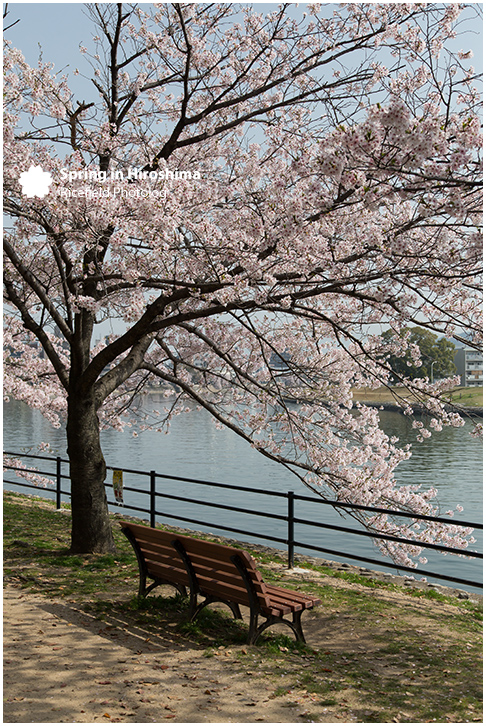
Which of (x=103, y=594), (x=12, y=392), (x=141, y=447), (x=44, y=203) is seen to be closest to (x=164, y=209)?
(x=44, y=203)

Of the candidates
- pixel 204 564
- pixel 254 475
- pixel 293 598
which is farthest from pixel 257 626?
pixel 254 475

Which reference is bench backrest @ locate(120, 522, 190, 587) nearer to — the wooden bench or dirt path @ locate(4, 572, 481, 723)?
the wooden bench

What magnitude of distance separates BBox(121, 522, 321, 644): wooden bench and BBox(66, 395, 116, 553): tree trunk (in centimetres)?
221

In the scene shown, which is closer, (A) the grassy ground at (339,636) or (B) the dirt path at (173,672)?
(B) the dirt path at (173,672)

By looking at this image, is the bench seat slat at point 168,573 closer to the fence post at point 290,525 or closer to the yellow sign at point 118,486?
the fence post at point 290,525

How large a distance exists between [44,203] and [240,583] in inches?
188

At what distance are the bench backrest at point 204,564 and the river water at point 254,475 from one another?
2.82 meters

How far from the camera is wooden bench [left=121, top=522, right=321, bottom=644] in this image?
518cm

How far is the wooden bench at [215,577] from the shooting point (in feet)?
17.0

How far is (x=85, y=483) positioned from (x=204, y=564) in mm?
3526

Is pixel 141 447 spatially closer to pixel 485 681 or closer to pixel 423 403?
pixel 423 403

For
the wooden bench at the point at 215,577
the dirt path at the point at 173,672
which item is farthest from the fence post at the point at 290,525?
the wooden bench at the point at 215,577

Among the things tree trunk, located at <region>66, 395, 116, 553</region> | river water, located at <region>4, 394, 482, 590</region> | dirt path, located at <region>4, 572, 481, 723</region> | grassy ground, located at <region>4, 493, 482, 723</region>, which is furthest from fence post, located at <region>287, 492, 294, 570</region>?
tree trunk, located at <region>66, 395, 116, 553</region>

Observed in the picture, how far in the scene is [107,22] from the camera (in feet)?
31.4
